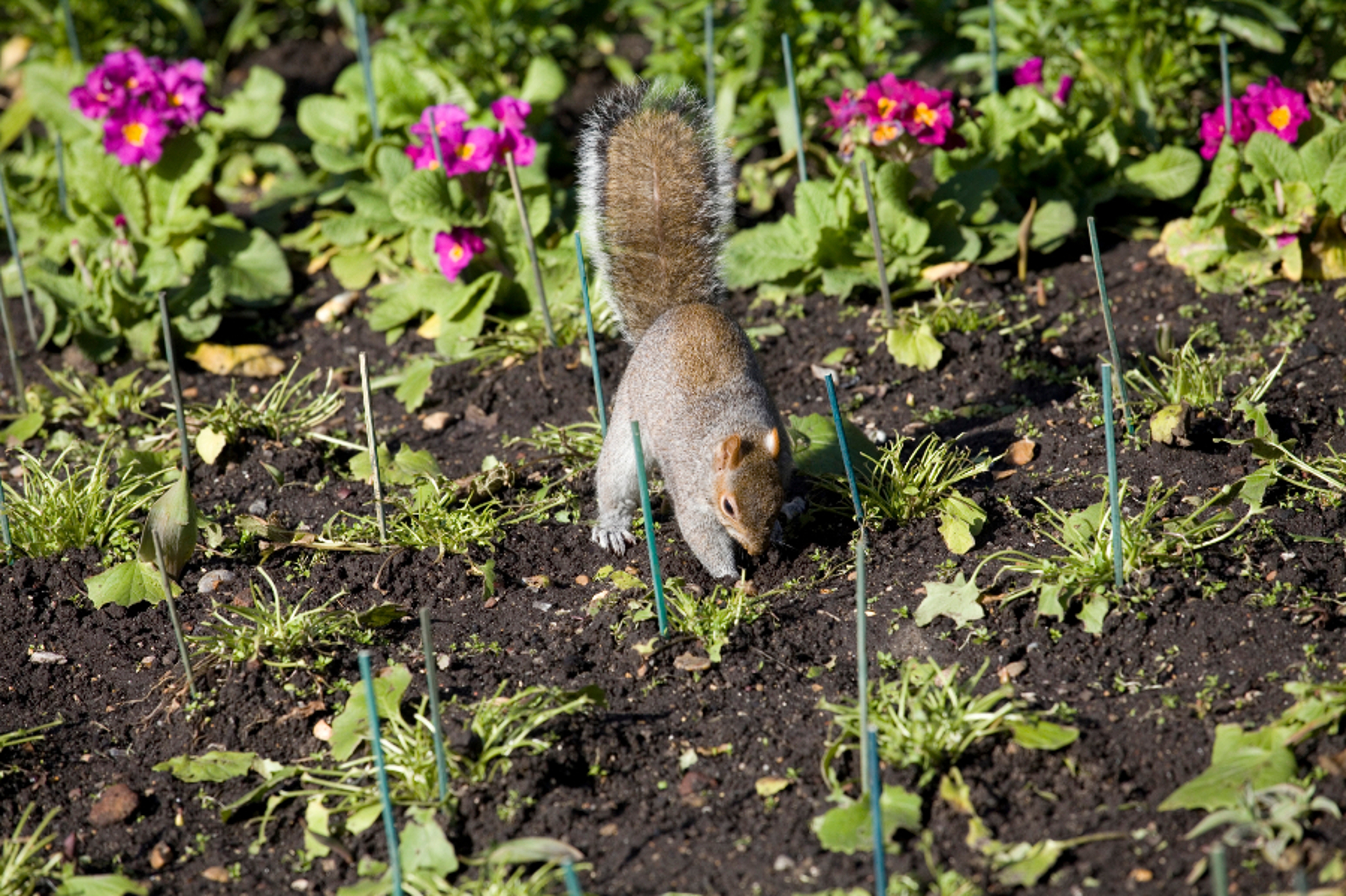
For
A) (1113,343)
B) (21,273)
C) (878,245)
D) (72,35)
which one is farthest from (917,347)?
(72,35)

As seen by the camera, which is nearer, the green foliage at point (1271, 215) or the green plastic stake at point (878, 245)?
the green plastic stake at point (878, 245)

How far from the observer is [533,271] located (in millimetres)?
4703

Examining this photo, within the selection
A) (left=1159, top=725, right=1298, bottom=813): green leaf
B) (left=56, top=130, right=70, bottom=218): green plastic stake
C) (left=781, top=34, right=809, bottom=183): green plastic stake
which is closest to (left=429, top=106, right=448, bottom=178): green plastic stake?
(left=781, top=34, right=809, bottom=183): green plastic stake

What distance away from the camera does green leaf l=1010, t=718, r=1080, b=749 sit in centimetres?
258

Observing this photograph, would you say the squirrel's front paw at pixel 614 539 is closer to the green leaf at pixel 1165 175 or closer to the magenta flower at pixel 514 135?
the magenta flower at pixel 514 135

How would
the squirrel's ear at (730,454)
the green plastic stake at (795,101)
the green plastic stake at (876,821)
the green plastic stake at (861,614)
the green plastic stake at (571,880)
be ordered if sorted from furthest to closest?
the green plastic stake at (795,101) < the squirrel's ear at (730,454) < the green plastic stake at (861,614) < the green plastic stake at (876,821) < the green plastic stake at (571,880)

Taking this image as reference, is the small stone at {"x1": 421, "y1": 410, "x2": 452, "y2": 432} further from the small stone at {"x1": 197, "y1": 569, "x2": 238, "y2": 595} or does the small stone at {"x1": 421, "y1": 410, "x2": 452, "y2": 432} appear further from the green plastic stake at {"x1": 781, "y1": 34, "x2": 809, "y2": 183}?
the green plastic stake at {"x1": 781, "y1": 34, "x2": 809, "y2": 183}

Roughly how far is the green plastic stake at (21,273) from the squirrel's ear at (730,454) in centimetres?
274

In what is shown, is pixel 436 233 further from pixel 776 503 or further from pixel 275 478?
pixel 776 503

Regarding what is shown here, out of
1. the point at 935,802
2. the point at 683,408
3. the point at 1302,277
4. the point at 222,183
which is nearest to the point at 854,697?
the point at 935,802

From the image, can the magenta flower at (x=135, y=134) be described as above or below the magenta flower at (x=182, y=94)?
below

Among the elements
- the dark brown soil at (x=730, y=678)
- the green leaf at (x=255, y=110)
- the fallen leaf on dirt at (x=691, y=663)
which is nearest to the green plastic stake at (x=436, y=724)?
the dark brown soil at (x=730, y=678)

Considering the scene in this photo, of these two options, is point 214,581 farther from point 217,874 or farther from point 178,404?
point 217,874

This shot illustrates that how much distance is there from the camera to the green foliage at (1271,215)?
4348 mm
